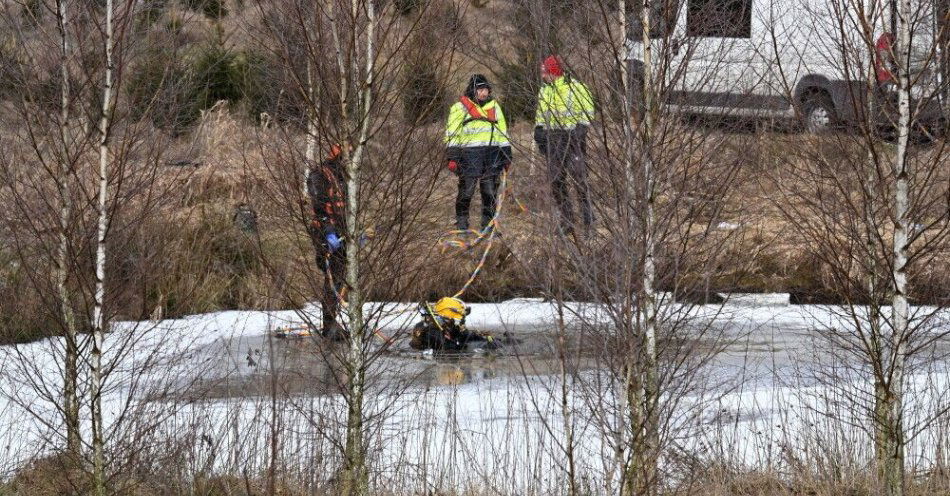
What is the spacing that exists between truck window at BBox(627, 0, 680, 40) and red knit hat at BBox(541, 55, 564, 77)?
1.21 ft

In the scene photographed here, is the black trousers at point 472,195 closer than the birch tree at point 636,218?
No

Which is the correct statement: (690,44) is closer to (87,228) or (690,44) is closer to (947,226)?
(947,226)

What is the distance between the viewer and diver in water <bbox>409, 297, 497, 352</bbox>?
902cm

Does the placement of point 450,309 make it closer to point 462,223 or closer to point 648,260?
point 462,223

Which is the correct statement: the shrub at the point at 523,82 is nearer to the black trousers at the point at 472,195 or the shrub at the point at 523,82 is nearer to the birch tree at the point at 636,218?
the birch tree at the point at 636,218

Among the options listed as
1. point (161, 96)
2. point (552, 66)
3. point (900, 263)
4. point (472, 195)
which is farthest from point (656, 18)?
point (472, 195)

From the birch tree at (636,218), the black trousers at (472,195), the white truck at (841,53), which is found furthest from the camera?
the black trousers at (472,195)

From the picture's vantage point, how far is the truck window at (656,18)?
525 cm

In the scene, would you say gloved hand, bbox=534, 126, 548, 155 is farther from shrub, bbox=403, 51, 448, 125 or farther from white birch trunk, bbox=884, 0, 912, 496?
white birch trunk, bbox=884, 0, 912, 496

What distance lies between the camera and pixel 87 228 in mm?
5680

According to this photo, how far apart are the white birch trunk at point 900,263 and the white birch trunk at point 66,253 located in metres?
3.51

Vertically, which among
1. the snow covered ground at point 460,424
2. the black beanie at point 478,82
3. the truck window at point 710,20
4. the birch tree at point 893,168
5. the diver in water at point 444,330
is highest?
the black beanie at point 478,82

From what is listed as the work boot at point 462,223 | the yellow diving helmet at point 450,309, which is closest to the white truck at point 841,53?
the yellow diving helmet at point 450,309

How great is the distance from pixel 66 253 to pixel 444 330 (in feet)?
12.7
